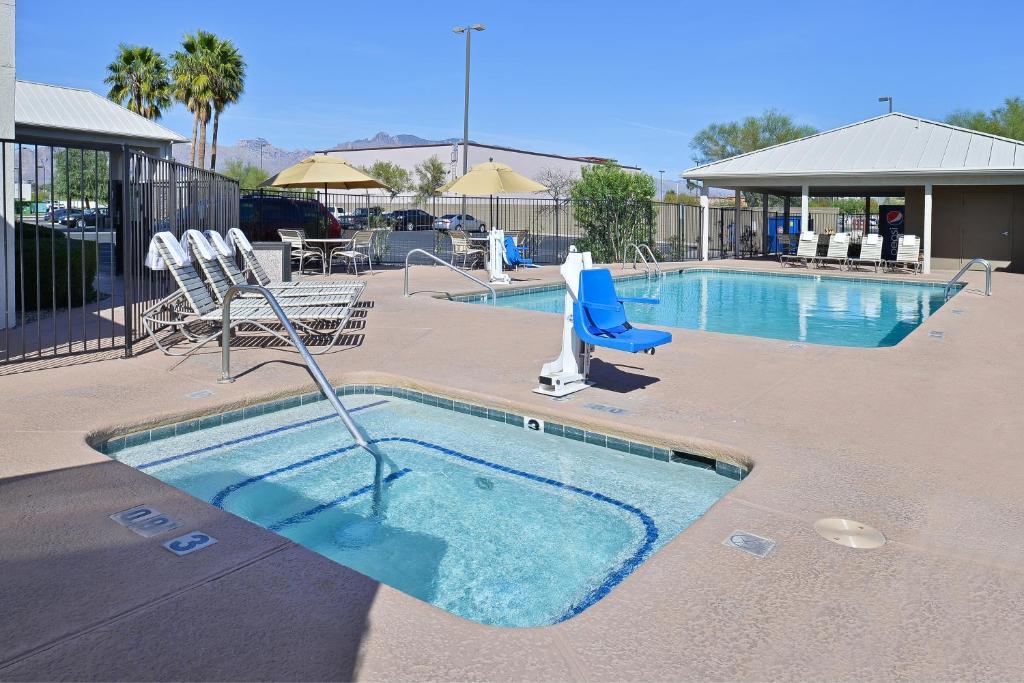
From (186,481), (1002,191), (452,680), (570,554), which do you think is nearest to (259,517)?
(186,481)

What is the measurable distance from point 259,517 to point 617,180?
2061cm

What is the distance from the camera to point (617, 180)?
23.7 m

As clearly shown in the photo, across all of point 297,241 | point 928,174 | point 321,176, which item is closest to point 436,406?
point 297,241

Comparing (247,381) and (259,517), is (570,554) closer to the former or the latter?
(259,517)

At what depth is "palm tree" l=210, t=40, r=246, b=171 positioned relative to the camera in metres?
34.5

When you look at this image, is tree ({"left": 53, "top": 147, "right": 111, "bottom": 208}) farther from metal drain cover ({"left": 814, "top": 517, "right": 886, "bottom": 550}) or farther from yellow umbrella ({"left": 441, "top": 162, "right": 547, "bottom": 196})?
yellow umbrella ({"left": 441, "top": 162, "right": 547, "bottom": 196})

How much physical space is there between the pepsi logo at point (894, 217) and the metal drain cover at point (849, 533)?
81.2 ft

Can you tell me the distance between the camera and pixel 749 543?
3402 millimetres

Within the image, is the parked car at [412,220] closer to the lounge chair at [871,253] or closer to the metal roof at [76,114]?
the metal roof at [76,114]

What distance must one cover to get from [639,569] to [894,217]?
2581 cm

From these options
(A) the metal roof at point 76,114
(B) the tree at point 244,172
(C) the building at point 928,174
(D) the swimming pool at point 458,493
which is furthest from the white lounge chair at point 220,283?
(B) the tree at point 244,172

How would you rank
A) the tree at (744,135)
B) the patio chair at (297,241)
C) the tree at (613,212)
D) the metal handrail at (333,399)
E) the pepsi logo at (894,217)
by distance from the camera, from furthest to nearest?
the tree at (744,135)
the pepsi logo at (894,217)
the tree at (613,212)
the patio chair at (297,241)
the metal handrail at (333,399)

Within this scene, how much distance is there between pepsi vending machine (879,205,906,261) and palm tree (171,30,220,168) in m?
26.3

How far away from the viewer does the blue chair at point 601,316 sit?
5879 mm
